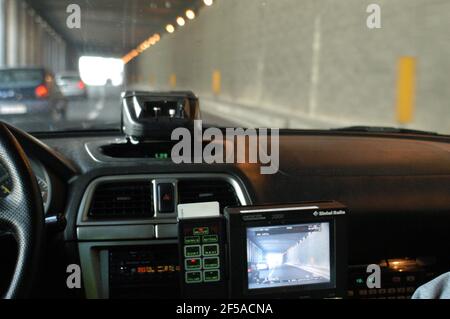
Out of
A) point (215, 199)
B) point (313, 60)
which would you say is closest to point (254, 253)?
point (215, 199)

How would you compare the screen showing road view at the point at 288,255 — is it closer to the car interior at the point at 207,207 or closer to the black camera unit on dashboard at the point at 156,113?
the car interior at the point at 207,207

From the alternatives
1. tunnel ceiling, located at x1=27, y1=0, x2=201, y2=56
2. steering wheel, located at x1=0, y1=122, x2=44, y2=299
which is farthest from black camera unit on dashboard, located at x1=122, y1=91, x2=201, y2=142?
steering wheel, located at x1=0, y1=122, x2=44, y2=299

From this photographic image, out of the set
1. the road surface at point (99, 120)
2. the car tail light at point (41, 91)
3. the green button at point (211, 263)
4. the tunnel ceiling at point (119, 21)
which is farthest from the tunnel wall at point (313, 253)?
the car tail light at point (41, 91)

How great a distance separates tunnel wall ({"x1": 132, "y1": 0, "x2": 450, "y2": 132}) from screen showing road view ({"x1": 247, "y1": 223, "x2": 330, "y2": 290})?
3.24 m

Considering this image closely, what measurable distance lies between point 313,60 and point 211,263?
33.5 ft

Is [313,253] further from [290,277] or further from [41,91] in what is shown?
[41,91]

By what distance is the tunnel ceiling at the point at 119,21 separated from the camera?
4262 mm

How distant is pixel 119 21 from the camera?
15.9 ft

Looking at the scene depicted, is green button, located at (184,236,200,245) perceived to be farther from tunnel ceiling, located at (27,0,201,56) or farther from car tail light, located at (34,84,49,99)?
car tail light, located at (34,84,49,99)

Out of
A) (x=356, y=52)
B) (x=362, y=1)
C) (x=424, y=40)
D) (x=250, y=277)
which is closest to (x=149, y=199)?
(x=250, y=277)

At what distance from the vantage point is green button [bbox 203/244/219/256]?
8.09 feet

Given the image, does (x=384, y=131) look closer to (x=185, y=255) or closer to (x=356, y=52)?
(x=185, y=255)

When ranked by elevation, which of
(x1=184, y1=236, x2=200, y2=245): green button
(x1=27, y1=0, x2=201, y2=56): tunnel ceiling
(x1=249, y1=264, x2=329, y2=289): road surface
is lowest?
(x1=249, y1=264, x2=329, y2=289): road surface

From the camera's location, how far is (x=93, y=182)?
9.78 ft
